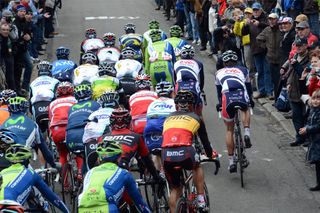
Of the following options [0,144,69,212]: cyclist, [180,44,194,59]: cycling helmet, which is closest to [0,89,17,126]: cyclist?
[180,44,194,59]: cycling helmet

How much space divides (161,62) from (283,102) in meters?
3.25

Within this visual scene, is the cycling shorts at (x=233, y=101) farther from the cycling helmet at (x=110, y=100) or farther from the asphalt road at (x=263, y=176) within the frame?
the cycling helmet at (x=110, y=100)

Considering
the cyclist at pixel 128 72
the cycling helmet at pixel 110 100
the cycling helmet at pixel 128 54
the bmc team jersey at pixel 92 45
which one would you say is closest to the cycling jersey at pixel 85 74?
the cyclist at pixel 128 72

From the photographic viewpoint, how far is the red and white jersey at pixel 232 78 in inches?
600

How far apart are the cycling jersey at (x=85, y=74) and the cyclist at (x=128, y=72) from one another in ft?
1.96

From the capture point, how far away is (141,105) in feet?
48.1

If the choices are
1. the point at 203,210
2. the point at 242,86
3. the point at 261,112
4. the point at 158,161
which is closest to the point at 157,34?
the point at 261,112

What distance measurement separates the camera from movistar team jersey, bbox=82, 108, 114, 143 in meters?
13.3

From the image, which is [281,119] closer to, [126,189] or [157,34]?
[157,34]

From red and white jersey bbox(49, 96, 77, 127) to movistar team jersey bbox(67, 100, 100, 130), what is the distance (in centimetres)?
41

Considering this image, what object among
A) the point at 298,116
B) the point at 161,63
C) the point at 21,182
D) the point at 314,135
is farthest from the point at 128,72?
the point at 21,182

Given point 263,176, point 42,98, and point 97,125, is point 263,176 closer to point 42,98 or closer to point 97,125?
point 97,125

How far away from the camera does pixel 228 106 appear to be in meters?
15.2

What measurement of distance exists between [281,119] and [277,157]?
2.65m
